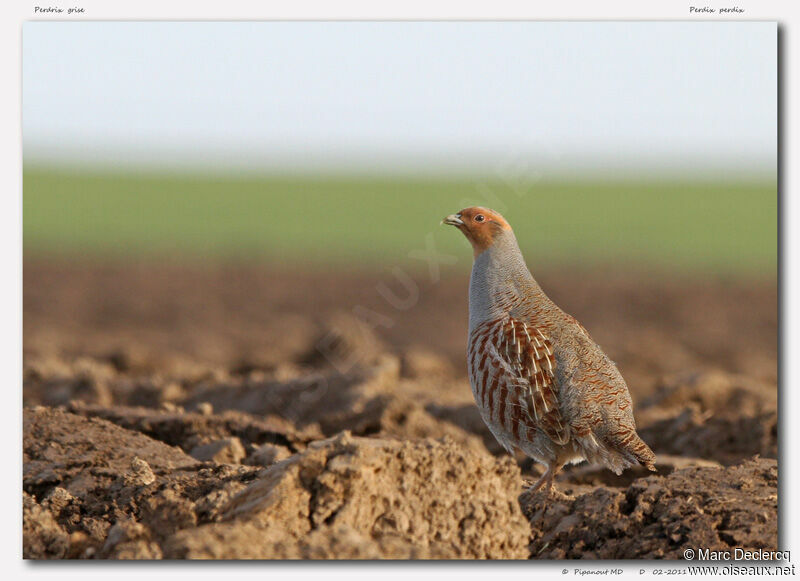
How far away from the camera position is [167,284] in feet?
67.1

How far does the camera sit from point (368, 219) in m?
41.9

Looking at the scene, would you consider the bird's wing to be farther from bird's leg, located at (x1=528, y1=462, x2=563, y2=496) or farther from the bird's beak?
the bird's beak

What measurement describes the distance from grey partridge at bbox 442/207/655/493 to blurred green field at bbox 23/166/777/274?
1501 centimetres

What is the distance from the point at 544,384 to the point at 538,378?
0.04 meters

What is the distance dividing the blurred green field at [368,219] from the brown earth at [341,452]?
7553mm

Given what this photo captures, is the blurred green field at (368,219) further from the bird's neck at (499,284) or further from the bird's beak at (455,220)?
the bird's neck at (499,284)

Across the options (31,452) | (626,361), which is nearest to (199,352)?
(626,361)

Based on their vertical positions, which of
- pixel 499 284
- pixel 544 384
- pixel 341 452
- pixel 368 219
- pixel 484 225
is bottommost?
pixel 341 452

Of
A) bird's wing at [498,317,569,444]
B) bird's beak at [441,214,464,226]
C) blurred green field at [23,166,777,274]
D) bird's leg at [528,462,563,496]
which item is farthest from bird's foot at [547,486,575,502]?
blurred green field at [23,166,777,274]

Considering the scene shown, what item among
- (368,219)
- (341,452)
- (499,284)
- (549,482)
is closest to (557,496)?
(549,482)

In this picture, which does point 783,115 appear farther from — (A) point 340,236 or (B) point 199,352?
(A) point 340,236

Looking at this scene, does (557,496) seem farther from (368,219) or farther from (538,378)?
(368,219)

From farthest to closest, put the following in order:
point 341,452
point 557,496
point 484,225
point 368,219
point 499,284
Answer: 1. point 368,219
2. point 484,225
3. point 499,284
4. point 557,496
5. point 341,452

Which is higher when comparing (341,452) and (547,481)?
(341,452)
